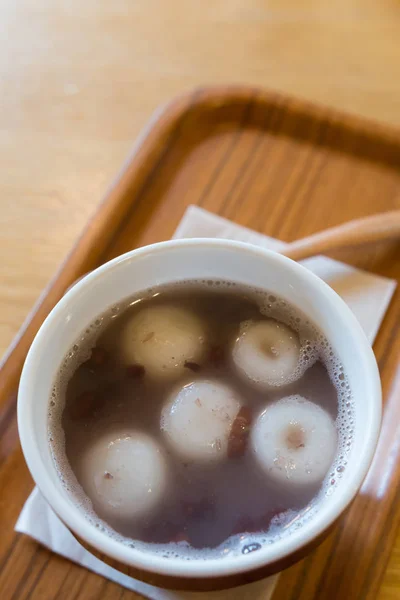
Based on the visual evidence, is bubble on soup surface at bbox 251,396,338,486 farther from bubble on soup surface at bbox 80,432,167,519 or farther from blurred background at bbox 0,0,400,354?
blurred background at bbox 0,0,400,354

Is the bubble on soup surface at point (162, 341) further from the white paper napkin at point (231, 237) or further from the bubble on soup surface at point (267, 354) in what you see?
the white paper napkin at point (231, 237)

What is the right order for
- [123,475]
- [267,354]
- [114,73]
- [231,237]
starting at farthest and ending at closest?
[114,73]
[231,237]
[267,354]
[123,475]

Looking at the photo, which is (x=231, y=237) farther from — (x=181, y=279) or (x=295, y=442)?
(x=295, y=442)

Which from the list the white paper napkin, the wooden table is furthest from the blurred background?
the white paper napkin

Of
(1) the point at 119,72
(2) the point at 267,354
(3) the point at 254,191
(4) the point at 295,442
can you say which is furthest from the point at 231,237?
(1) the point at 119,72

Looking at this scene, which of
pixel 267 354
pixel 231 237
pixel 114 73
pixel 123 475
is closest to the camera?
pixel 123 475

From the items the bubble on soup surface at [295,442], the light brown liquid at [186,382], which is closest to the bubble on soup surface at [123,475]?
the light brown liquid at [186,382]
